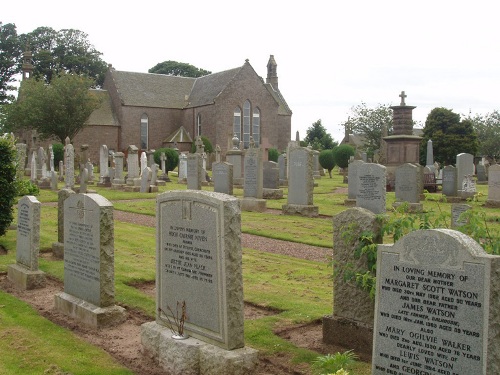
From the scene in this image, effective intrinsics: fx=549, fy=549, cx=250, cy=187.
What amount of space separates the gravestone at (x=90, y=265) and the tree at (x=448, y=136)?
1724 inches

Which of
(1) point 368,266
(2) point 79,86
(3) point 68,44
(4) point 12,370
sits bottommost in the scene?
(4) point 12,370

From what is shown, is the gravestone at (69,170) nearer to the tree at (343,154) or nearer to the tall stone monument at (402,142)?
the tall stone monument at (402,142)

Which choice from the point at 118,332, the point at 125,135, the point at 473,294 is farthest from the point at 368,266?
the point at 125,135

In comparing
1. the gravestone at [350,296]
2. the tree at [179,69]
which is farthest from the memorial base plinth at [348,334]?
the tree at [179,69]

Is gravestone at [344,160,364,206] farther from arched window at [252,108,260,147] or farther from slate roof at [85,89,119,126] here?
slate roof at [85,89,119,126]

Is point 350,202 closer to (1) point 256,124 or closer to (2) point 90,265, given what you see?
(2) point 90,265

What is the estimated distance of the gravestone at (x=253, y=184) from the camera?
20.2 m

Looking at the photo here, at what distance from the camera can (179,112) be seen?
60.9 m

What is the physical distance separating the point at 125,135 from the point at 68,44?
21898 millimetres

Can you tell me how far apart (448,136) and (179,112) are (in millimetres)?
28467

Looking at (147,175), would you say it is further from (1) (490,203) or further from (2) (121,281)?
(2) (121,281)

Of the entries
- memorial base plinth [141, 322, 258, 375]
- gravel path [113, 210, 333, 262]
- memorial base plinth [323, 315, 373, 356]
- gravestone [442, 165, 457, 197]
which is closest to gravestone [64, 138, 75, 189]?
gravel path [113, 210, 333, 262]

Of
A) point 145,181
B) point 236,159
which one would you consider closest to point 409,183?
point 236,159

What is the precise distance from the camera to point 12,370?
18.4 feet
